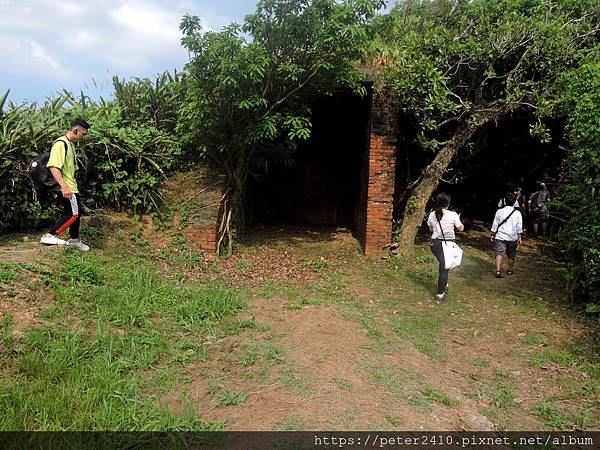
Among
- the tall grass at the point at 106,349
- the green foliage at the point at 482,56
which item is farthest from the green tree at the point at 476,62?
the tall grass at the point at 106,349

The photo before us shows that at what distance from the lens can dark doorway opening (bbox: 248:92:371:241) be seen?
34.8ft

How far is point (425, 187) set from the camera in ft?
27.0

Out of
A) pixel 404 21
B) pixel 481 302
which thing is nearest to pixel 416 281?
pixel 481 302

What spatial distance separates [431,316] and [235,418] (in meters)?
3.27

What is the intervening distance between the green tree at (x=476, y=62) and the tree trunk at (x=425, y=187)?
0.02 metres

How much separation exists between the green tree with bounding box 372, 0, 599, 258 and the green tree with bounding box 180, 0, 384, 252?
844mm

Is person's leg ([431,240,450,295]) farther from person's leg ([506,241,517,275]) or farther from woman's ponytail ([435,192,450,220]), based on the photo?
person's leg ([506,241,517,275])

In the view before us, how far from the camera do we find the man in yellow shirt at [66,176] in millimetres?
5352

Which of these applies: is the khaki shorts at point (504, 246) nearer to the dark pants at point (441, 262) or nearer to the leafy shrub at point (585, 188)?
the leafy shrub at point (585, 188)

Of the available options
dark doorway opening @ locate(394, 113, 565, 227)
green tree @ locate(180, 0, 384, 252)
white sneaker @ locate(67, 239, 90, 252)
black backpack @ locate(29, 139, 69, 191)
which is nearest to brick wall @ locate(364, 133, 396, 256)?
green tree @ locate(180, 0, 384, 252)

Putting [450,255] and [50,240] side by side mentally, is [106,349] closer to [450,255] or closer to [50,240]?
[50,240]

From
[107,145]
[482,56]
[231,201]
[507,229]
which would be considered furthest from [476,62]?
[107,145]

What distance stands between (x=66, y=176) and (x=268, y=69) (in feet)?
10.2

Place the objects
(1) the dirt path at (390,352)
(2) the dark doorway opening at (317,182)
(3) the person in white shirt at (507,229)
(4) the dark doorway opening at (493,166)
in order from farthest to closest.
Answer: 1. (2) the dark doorway opening at (317,182)
2. (4) the dark doorway opening at (493,166)
3. (3) the person in white shirt at (507,229)
4. (1) the dirt path at (390,352)
